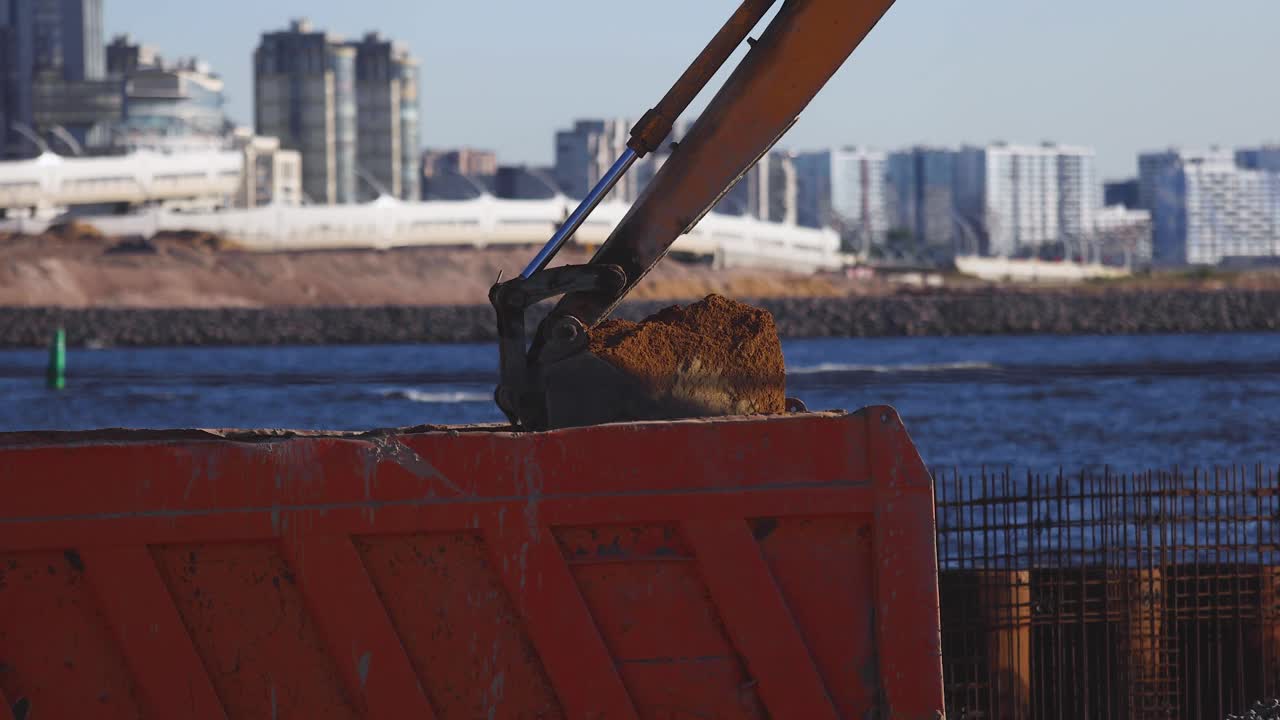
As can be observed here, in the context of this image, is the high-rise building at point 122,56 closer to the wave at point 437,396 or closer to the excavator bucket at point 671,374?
the wave at point 437,396

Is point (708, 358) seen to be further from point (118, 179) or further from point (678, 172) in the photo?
point (118, 179)

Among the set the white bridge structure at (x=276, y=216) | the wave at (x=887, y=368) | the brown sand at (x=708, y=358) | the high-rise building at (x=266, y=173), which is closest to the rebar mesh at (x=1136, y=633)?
the brown sand at (x=708, y=358)

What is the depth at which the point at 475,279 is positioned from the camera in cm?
10756

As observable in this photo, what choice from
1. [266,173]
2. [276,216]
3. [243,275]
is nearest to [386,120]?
[266,173]

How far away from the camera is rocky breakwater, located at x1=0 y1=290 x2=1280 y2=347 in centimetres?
9162

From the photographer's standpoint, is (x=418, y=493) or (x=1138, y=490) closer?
(x=418, y=493)

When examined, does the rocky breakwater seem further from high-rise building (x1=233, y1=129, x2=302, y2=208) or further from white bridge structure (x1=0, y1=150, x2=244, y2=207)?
high-rise building (x1=233, y1=129, x2=302, y2=208)

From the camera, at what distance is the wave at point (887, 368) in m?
58.9

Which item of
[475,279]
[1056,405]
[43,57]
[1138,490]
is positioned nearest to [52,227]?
[475,279]

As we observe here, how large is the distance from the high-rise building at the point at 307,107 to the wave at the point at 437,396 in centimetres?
10691

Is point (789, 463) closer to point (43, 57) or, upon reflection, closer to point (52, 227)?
point (52, 227)

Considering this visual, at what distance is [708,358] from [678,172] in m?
0.85

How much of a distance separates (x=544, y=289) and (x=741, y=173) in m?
0.83

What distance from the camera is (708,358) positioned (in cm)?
646
